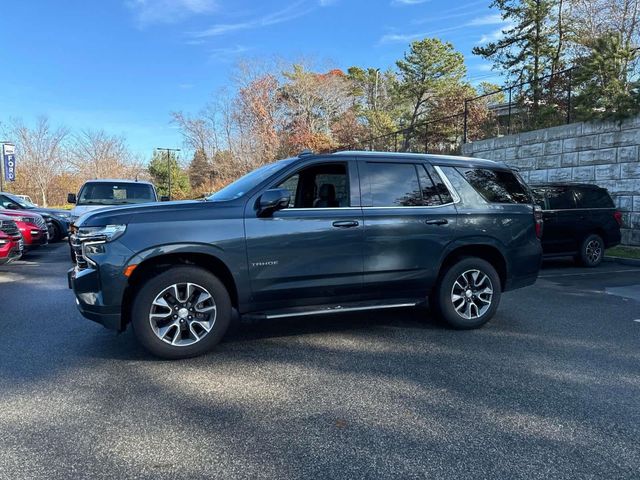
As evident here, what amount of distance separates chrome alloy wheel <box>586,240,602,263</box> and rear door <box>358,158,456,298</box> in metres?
6.53

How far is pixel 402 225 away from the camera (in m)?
5.08

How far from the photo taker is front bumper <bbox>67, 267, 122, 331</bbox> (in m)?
4.22

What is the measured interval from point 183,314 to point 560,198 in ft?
28.4

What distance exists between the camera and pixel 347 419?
3293 mm

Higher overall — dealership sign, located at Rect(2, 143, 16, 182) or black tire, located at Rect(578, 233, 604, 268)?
dealership sign, located at Rect(2, 143, 16, 182)

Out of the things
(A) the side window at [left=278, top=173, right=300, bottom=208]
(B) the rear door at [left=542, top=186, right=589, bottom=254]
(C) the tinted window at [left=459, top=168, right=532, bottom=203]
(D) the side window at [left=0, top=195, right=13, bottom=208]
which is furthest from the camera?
(D) the side window at [left=0, top=195, right=13, bottom=208]

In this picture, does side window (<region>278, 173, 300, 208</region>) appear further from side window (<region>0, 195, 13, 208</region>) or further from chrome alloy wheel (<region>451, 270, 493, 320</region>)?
side window (<region>0, 195, 13, 208</region>)

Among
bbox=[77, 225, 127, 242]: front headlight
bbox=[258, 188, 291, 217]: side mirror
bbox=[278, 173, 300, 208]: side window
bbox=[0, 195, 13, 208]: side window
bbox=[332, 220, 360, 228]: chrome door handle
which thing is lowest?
bbox=[332, 220, 360, 228]: chrome door handle

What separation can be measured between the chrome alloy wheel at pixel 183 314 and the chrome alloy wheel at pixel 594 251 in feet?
29.3

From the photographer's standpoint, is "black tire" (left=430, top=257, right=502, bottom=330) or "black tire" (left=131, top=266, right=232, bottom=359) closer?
"black tire" (left=131, top=266, right=232, bottom=359)

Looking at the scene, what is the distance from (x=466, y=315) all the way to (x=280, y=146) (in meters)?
34.8

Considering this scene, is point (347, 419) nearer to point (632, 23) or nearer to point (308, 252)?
point (308, 252)

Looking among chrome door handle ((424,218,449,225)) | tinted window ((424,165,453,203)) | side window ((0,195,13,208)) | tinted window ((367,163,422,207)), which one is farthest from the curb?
side window ((0,195,13,208))

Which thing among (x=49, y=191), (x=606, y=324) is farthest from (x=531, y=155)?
(x=49, y=191)
